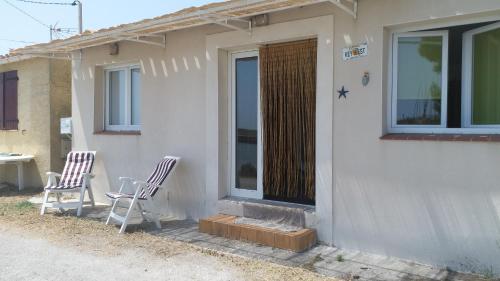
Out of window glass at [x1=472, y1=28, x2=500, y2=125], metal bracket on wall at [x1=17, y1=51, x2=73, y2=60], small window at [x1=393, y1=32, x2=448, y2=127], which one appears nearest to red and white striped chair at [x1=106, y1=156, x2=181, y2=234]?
small window at [x1=393, y1=32, x2=448, y2=127]

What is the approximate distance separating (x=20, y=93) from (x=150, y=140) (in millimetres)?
4850

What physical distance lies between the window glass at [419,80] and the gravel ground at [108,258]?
2.13 meters

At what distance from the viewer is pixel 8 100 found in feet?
36.5

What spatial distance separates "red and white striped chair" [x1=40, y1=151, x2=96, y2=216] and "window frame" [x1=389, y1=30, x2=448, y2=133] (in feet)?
16.7

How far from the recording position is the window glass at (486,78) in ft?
15.6

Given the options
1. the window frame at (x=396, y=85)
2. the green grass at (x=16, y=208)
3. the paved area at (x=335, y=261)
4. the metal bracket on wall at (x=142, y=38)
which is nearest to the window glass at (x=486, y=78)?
the window frame at (x=396, y=85)

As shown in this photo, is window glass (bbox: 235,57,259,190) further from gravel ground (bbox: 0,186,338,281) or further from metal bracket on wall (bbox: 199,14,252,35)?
gravel ground (bbox: 0,186,338,281)

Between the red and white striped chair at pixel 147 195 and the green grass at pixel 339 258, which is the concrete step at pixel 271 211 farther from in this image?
the red and white striped chair at pixel 147 195

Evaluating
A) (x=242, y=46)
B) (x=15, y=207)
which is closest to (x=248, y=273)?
(x=242, y=46)

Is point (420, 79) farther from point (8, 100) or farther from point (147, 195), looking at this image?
point (8, 100)

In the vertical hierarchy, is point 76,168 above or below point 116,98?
below

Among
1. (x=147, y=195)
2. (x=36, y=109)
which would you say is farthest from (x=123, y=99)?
(x=36, y=109)

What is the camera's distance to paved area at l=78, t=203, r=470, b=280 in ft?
15.1

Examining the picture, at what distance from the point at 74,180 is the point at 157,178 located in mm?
1945
